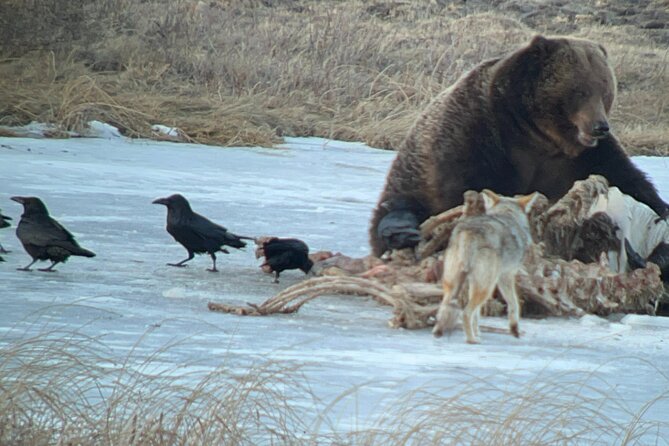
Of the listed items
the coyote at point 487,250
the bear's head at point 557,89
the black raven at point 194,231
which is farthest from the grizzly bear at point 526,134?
the coyote at point 487,250

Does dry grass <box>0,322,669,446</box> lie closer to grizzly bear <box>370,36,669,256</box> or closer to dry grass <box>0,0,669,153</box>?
grizzly bear <box>370,36,669,256</box>

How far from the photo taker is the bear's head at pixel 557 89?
20.2 ft

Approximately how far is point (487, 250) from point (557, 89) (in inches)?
107

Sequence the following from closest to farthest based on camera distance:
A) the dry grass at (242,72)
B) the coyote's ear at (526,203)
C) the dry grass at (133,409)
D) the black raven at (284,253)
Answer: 1. the dry grass at (133,409)
2. the coyote's ear at (526,203)
3. the black raven at (284,253)
4. the dry grass at (242,72)

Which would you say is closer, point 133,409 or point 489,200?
point 133,409

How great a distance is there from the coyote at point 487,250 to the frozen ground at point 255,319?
28 centimetres

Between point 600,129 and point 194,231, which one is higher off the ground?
point 600,129

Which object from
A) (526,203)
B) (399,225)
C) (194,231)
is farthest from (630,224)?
(526,203)

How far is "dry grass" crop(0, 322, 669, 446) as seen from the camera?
312cm

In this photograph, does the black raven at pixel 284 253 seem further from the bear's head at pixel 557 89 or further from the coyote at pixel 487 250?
the coyote at pixel 487 250

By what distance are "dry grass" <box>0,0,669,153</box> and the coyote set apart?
9.20 m

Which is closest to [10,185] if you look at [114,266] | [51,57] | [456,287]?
[114,266]

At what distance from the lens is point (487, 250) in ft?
12.0

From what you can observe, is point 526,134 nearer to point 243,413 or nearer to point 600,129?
point 600,129
